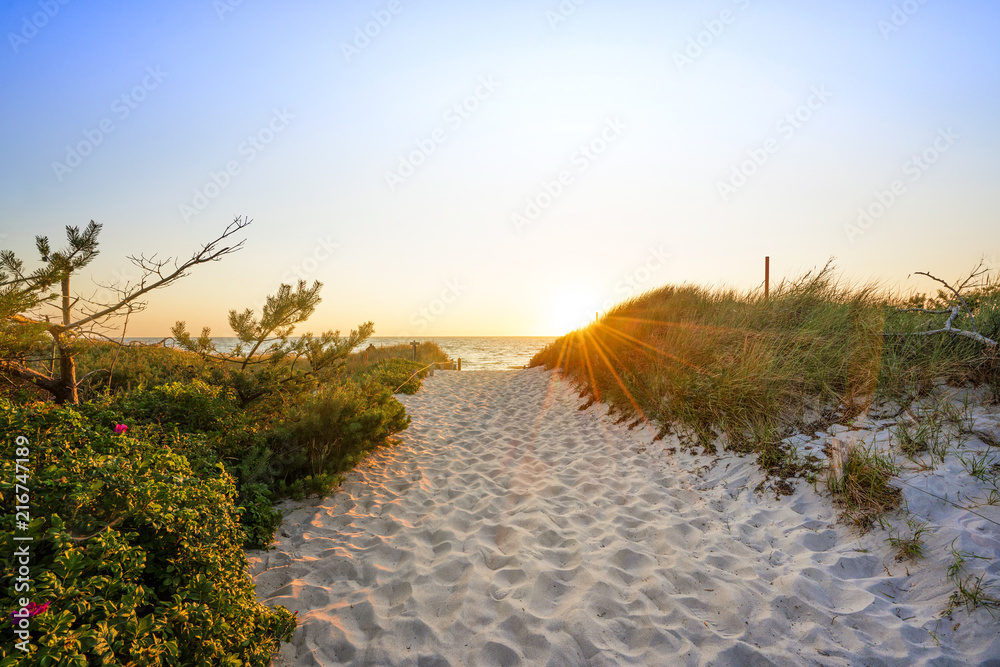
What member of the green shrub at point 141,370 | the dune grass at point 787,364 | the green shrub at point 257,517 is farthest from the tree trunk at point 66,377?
the dune grass at point 787,364

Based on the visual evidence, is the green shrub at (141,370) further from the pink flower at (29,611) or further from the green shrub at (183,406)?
the pink flower at (29,611)

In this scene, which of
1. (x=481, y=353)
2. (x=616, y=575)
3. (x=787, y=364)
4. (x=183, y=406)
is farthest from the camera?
(x=481, y=353)

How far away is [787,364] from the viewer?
5500 millimetres

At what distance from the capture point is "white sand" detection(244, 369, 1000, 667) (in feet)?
8.13

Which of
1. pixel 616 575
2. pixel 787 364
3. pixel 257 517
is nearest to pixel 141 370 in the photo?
pixel 257 517

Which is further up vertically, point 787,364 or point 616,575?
point 787,364

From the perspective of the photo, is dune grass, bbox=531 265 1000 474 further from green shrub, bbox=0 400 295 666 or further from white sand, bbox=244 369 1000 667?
green shrub, bbox=0 400 295 666

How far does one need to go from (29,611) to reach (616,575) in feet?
10.1

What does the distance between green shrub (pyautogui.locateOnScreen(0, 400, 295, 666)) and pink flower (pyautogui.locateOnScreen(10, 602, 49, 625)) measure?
23 mm

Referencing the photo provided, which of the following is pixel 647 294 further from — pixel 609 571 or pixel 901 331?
pixel 609 571

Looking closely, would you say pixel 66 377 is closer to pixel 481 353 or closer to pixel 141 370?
pixel 141 370

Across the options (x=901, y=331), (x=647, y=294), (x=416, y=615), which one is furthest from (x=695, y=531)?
(x=647, y=294)

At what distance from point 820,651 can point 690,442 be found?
3151 millimetres

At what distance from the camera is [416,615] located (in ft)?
9.23
